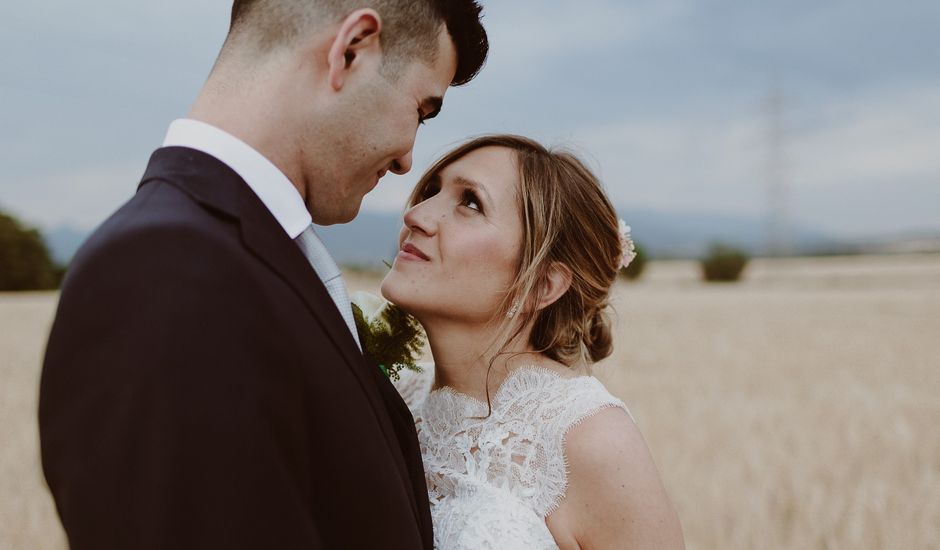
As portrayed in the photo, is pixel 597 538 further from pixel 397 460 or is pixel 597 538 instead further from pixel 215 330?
pixel 215 330

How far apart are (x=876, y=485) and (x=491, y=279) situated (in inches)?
178

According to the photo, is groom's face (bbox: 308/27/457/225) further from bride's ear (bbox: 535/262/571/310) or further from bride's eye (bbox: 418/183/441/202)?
bride's ear (bbox: 535/262/571/310)

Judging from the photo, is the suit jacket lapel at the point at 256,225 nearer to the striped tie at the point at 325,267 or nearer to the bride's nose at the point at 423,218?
the striped tie at the point at 325,267

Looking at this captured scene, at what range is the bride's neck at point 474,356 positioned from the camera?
3480 millimetres

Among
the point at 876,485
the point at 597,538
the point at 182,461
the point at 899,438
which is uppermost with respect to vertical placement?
the point at 182,461

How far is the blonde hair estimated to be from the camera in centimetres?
342

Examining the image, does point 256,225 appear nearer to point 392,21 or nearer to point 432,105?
point 392,21

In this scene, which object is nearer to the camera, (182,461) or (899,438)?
(182,461)

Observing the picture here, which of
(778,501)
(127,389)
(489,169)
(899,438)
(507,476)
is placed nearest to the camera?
(127,389)

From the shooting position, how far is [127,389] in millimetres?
1480

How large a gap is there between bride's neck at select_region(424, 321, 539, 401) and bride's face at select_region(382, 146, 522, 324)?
10cm

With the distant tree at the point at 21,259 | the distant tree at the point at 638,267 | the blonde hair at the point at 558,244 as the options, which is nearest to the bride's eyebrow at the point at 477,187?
the blonde hair at the point at 558,244

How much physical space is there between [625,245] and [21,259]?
51.7 m

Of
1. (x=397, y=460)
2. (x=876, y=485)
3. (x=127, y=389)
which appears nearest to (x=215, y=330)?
(x=127, y=389)
